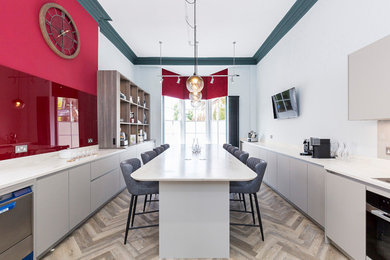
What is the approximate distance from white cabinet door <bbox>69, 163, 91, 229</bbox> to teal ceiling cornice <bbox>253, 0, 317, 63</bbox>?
14.5ft

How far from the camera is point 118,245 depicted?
→ 2100 millimetres

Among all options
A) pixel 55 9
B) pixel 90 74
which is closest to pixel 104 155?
pixel 90 74

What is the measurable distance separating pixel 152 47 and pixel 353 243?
556 centimetres

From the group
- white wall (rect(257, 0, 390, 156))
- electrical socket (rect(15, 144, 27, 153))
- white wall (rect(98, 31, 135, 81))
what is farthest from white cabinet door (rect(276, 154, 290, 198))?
white wall (rect(98, 31, 135, 81))

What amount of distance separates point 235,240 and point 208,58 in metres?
5.17

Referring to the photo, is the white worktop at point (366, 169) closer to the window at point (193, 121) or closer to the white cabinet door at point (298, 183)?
Result: the white cabinet door at point (298, 183)

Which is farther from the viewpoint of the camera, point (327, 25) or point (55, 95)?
point (327, 25)

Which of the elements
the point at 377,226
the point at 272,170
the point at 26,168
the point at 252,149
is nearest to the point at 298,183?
the point at 272,170

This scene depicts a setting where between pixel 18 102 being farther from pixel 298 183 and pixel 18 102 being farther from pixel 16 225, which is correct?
pixel 298 183

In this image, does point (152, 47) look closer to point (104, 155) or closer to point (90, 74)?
point (90, 74)

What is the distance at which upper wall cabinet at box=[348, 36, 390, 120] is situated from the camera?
1632mm

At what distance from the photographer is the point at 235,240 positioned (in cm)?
217

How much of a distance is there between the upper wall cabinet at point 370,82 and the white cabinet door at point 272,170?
1.84 m

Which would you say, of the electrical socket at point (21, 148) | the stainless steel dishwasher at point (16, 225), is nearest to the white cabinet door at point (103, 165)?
the electrical socket at point (21, 148)
